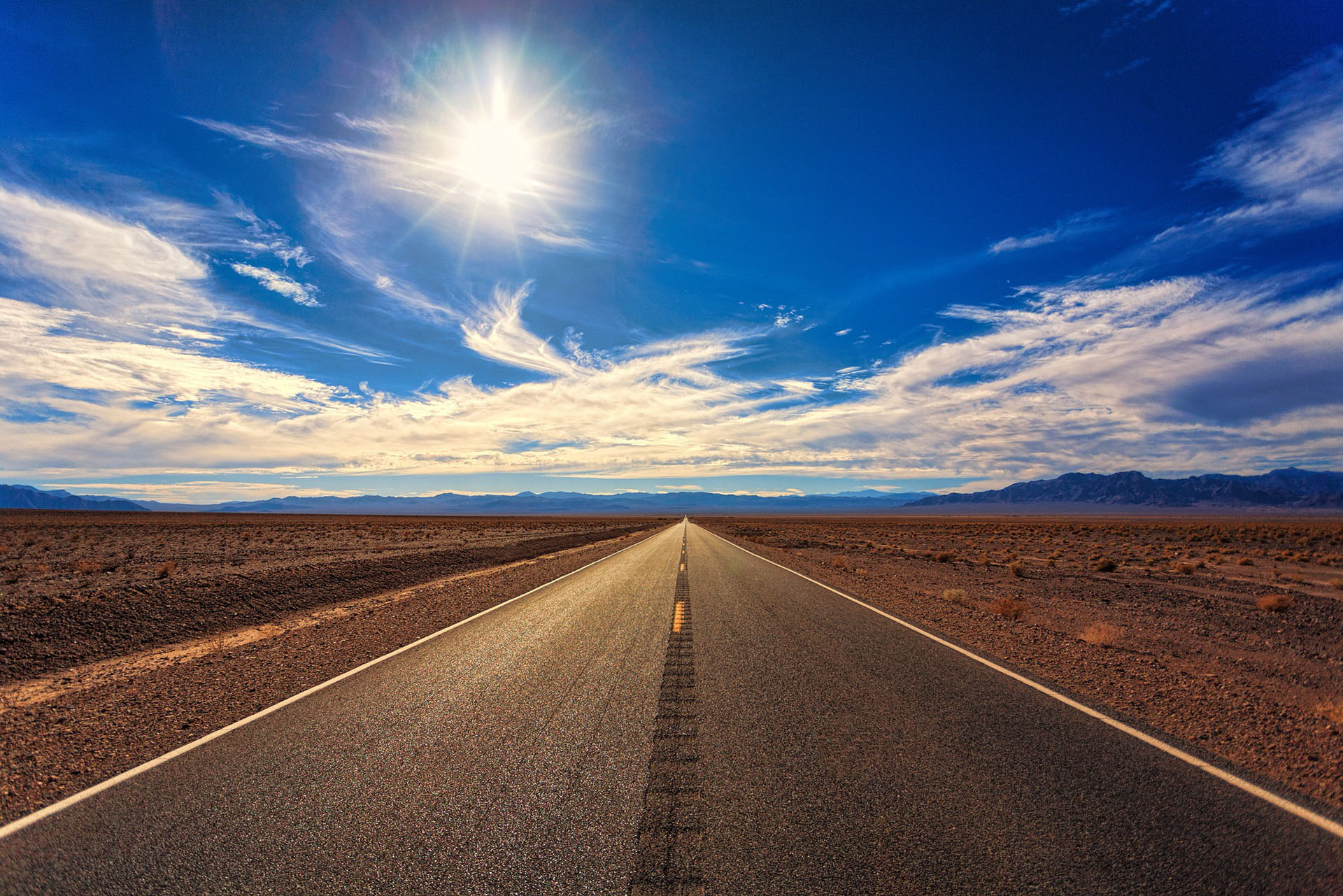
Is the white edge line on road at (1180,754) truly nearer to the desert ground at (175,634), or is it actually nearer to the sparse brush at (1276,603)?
the desert ground at (175,634)

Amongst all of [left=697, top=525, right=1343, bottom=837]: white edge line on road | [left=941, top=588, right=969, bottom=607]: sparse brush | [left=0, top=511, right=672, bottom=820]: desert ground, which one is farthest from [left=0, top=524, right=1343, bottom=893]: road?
[left=941, top=588, right=969, bottom=607]: sparse brush

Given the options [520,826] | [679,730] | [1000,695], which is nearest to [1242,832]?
[1000,695]

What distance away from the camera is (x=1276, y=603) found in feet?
48.3

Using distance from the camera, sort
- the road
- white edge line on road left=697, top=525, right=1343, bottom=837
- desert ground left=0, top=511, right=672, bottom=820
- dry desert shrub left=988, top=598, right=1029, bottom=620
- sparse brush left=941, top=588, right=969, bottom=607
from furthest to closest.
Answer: sparse brush left=941, top=588, right=969, bottom=607, dry desert shrub left=988, top=598, right=1029, bottom=620, desert ground left=0, top=511, right=672, bottom=820, white edge line on road left=697, top=525, right=1343, bottom=837, the road

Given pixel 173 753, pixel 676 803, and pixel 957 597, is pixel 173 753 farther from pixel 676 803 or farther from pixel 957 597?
pixel 957 597

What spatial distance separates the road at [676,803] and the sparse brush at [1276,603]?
13.7 m

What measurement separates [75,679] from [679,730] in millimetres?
8860

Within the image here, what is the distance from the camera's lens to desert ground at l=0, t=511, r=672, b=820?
215 inches

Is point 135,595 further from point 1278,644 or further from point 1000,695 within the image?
point 1278,644

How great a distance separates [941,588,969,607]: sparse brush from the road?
8.31 m

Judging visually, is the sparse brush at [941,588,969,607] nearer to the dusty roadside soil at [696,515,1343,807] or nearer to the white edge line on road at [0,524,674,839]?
the dusty roadside soil at [696,515,1343,807]

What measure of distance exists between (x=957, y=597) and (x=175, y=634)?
1711 centimetres

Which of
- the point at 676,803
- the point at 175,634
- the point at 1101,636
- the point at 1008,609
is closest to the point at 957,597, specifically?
the point at 1008,609

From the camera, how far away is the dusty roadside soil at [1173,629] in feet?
18.6
